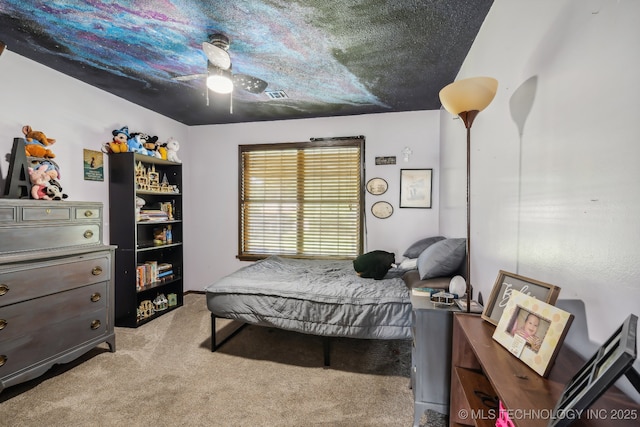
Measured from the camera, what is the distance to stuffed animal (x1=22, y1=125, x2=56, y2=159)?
2408 millimetres

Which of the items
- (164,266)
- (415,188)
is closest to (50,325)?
(164,266)

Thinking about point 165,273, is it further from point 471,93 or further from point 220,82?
point 471,93

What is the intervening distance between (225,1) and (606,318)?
2.38 meters

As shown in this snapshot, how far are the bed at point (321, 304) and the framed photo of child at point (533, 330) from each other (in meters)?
1.07

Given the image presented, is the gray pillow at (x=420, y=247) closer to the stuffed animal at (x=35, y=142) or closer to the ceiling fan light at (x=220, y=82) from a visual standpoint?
the ceiling fan light at (x=220, y=82)

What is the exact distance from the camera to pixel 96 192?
3.14 m

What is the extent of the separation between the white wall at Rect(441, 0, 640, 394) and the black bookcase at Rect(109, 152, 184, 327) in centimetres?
354

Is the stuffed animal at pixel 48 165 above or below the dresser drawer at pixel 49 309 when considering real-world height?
above

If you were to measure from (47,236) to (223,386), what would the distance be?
183cm

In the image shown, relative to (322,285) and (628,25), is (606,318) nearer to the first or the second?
(628,25)

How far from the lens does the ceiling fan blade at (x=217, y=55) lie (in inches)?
81.2

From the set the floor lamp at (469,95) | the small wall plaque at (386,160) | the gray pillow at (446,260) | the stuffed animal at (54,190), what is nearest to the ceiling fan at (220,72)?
the stuffed animal at (54,190)

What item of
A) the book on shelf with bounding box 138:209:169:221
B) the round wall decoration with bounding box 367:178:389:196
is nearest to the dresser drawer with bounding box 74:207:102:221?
the book on shelf with bounding box 138:209:169:221

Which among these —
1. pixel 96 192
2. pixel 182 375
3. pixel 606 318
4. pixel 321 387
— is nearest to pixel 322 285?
pixel 321 387
